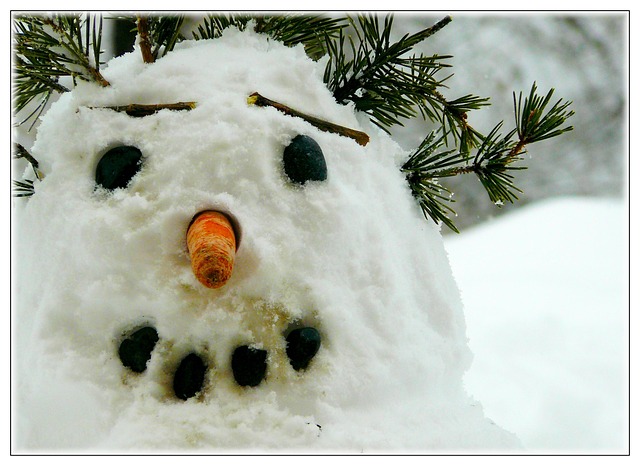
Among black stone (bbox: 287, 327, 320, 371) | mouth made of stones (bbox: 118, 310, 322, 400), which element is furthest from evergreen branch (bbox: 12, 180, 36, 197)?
black stone (bbox: 287, 327, 320, 371)

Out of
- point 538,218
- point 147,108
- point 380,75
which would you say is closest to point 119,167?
point 147,108

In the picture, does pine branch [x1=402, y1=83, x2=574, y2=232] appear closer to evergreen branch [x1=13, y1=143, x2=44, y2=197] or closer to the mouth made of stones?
the mouth made of stones

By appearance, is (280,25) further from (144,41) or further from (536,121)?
(536,121)

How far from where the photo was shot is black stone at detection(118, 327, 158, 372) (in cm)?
48

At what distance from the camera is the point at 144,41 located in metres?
0.59

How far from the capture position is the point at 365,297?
0.54 m

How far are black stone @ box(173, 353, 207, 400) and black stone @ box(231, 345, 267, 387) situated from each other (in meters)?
0.03

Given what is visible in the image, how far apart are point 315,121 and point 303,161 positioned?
6 cm

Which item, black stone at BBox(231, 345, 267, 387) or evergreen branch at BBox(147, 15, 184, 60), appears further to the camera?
evergreen branch at BBox(147, 15, 184, 60)

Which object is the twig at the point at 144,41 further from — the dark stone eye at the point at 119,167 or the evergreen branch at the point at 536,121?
the evergreen branch at the point at 536,121

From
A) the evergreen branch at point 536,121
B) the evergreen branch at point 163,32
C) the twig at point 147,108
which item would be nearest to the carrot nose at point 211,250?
the twig at point 147,108

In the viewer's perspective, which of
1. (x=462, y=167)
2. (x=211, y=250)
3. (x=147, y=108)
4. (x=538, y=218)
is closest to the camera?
(x=211, y=250)

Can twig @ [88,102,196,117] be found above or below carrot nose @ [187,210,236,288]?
above

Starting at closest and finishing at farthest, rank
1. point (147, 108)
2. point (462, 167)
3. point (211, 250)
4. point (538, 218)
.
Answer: point (211, 250)
point (147, 108)
point (462, 167)
point (538, 218)
